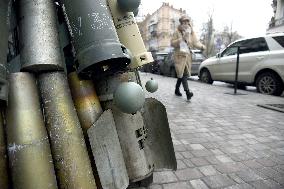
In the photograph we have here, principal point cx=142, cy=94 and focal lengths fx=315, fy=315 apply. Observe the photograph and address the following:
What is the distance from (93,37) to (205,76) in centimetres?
1097

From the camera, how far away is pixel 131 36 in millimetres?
2590

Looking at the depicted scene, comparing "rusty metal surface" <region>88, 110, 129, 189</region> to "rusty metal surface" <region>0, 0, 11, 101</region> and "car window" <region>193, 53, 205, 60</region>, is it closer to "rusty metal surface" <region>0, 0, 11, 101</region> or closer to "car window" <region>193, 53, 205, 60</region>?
"rusty metal surface" <region>0, 0, 11, 101</region>

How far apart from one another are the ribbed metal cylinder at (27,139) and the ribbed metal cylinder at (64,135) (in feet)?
0.18

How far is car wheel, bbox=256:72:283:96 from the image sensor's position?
905 centimetres

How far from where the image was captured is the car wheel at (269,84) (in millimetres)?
9047

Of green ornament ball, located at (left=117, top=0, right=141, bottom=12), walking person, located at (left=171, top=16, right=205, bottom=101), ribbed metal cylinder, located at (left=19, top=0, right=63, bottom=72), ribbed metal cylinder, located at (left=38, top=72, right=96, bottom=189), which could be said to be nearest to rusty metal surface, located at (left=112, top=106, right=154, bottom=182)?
ribbed metal cylinder, located at (left=38, top=72, right=96, bottom=189)

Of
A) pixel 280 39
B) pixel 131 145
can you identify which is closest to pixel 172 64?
pixel 280 39

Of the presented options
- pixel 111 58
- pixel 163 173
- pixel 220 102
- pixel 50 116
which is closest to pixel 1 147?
pixel 50 116

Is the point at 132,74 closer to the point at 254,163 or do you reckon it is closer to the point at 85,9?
the point at 85,9

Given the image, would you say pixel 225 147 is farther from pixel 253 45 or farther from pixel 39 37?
pixel 253 45

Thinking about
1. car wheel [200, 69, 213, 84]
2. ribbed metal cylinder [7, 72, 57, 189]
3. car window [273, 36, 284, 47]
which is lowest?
car wheel [200, 69, 213, 84]

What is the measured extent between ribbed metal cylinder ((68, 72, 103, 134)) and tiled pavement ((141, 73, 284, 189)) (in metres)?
0.87

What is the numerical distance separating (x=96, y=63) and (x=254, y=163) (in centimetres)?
220

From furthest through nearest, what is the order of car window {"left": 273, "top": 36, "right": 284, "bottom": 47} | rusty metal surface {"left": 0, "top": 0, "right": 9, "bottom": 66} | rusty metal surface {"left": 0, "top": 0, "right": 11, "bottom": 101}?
car window {"left": 273, "top": 36, "right": 284, "bottom": 47}, rusty metal surface {"left": 0, "top": 0, "right": 9, "bottom": 66}, rusty metal surface {"left": 0, "top": 0, "right": 11, "bottom": 101}
